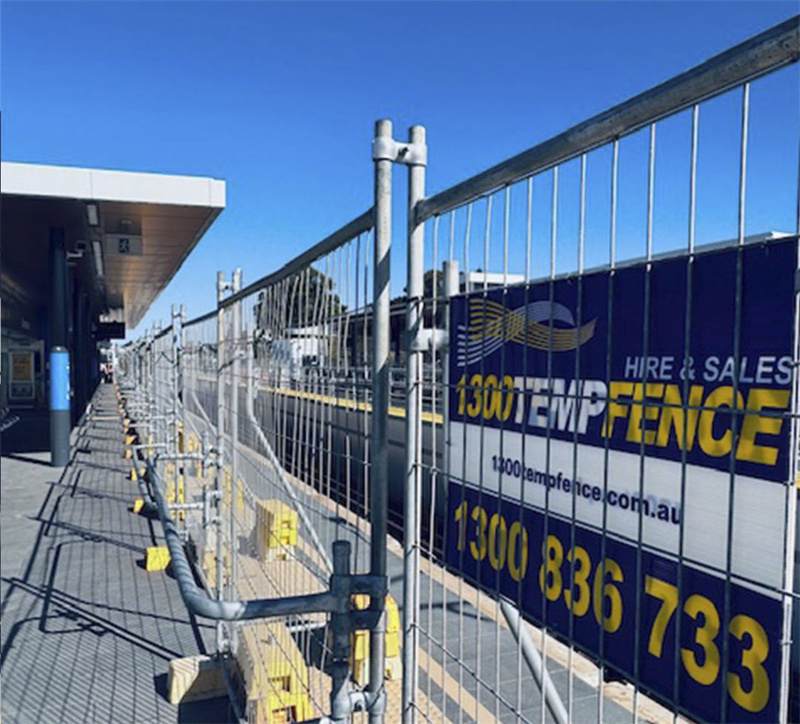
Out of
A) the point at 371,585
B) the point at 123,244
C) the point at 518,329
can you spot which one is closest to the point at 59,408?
the point at 123,244

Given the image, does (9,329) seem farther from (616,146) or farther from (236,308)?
(616,146)

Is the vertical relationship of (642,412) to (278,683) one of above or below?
above

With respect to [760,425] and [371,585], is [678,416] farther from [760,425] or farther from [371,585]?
[371,585]

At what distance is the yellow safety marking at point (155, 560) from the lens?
609 centimetres

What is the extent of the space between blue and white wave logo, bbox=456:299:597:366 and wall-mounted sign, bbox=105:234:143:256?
39.6 ft

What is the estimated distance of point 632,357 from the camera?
1.24m

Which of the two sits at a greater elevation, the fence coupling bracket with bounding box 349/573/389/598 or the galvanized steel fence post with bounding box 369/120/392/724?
the galvanized steel fence post with bounding box 369/120/392/724

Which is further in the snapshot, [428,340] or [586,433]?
[428,340]

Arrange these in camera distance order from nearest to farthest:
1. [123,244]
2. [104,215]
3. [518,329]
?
[518,329], [104,215], [123,244]

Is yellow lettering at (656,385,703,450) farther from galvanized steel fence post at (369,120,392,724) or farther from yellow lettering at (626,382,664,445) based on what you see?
galvanized steel fence post at (369,120,392,724)

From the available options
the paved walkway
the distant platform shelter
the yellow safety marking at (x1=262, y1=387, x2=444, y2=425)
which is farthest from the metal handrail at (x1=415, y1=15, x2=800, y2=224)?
the distant platform shelter

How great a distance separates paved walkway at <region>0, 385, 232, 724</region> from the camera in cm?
390

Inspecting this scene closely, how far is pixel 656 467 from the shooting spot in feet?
3.94

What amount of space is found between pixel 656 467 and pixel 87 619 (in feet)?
16.3
